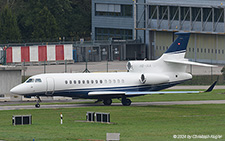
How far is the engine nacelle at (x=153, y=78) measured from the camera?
159ft

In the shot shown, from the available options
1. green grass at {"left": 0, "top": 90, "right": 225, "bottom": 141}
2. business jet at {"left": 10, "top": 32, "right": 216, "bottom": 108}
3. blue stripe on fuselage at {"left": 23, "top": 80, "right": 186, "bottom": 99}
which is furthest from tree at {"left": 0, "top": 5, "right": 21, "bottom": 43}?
green grass at {"left": 0, "top": 90, "right": 225, "bottom": 141}

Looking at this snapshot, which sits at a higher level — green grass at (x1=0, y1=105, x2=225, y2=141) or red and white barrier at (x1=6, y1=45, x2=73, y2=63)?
red and white barrier at (x1=6, y1=45, x2=73, y2=63)

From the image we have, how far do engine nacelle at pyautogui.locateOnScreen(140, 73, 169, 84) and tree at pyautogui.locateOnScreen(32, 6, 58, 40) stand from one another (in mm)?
60611

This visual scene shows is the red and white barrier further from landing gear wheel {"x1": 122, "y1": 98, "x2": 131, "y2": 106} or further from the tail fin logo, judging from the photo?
the tail fin logo

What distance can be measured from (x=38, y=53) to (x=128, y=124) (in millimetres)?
54642

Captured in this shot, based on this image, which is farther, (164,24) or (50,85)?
(164,24)

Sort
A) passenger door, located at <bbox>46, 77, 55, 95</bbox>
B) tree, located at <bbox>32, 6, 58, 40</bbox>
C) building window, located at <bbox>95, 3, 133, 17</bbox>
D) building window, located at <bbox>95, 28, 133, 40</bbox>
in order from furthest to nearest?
tree, located at <bbox>32, 6, 58, 40</bbox>, building window, located at <bbox>95, 28, 133, 40</bbox>, building window, located at <bbox>95, 3, 133, 17</bbox>, passenger door, located at <bbox>46, 77, 55, 95</bbox>

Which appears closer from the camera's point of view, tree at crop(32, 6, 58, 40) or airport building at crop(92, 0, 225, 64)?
airport building at crop(92, 0, 225, 64)

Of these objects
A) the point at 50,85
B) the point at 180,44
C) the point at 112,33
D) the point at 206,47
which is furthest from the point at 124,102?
the point at 112,33

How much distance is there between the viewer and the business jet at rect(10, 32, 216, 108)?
45.1m

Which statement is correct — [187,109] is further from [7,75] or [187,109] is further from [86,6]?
[86,6]

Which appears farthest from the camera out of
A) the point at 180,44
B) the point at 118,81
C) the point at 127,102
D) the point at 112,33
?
the point at 112,33

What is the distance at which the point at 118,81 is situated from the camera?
1889 inches

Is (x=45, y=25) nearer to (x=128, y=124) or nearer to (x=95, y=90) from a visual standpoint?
(x=95, y=90)
